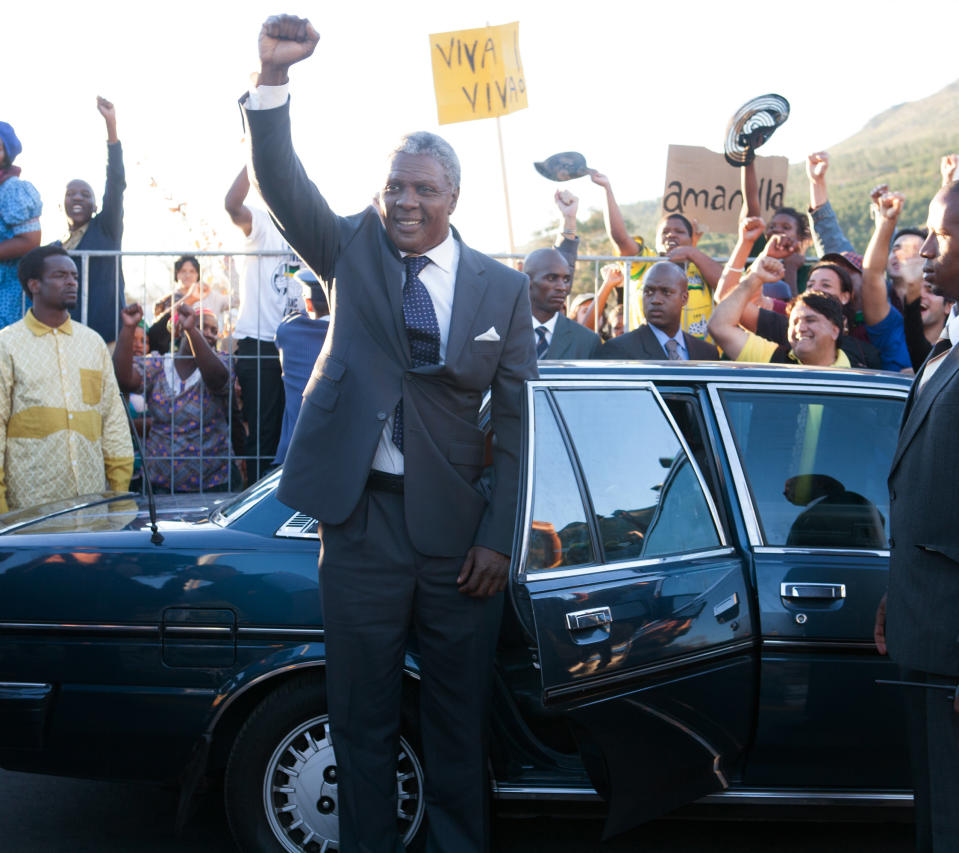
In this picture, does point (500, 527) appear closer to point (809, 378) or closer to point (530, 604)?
point (530, 604)

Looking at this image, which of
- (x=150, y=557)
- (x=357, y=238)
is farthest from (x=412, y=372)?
(x=150, y=557)

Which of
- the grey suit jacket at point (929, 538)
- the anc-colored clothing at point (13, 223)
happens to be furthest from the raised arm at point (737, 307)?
the anc-colored clothing at point (13, 223)

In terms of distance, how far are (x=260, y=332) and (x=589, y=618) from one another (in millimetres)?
4067

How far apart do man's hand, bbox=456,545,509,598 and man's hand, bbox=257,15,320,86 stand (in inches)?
53.1

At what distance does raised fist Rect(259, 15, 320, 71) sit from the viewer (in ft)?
8.59

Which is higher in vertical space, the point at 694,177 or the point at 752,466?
the point at 694,177

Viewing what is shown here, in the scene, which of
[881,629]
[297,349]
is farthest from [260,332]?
[881,629]

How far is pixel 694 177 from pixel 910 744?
5960 millimetres

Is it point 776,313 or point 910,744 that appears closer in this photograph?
point 910,744

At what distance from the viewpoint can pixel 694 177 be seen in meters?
8.00

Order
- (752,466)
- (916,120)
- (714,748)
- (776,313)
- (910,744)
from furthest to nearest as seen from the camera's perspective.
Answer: (916,120)
(776,313)
(752,466)
(714,748)
(910,744)

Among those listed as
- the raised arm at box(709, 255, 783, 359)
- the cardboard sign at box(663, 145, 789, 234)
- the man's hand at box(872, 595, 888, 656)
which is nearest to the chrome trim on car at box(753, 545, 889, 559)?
the man's hand at box(872, 595, 888, 656)

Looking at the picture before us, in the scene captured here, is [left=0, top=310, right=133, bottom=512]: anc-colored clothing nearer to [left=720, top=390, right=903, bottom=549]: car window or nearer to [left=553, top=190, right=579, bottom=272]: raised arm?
[left=553, top=190, right=579, bottom=272]: raised arm

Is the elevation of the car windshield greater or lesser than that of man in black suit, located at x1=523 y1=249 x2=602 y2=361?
lesser
